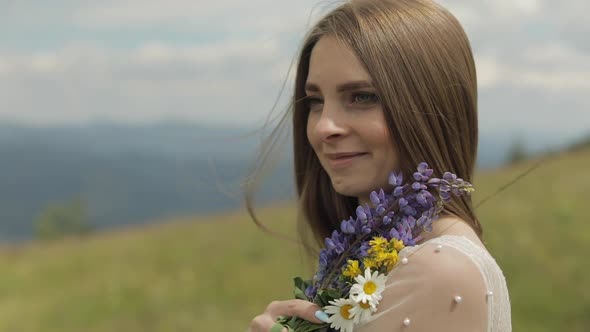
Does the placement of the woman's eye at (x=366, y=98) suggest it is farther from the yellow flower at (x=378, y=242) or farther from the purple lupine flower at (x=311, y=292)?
the purple lupine flower at (x=311, y=292)

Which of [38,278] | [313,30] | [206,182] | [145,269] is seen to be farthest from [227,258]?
[313,30]

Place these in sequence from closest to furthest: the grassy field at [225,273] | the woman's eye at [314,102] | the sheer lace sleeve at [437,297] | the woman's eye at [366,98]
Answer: the sheer lace sleeve at [437,297], the woman's eye at [366,98], the woman's eye at [314,102], the grassy field at [225,273]

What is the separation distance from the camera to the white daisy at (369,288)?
2.38 meters

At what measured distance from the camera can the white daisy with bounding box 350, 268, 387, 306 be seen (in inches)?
93.6

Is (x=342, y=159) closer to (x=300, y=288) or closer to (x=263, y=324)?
(x=300, y=288)

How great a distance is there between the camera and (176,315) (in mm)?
13578

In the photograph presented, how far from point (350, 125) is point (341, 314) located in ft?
2.47

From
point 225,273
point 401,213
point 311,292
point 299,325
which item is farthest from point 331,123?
point 225,273

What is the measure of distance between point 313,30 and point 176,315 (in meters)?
11.4

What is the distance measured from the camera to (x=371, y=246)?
2547 millimetres

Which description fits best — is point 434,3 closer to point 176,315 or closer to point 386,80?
point 386,80

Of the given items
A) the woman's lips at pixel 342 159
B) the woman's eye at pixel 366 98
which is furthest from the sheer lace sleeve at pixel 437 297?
the woman's eye at pixel 366 98

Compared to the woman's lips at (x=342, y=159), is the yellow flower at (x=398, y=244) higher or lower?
lower

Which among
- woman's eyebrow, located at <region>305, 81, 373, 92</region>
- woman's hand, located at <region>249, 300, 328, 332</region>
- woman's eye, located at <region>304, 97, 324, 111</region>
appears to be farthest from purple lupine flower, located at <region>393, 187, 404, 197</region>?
woman's eye, located at <region>304, 97, 324, 111</region>
